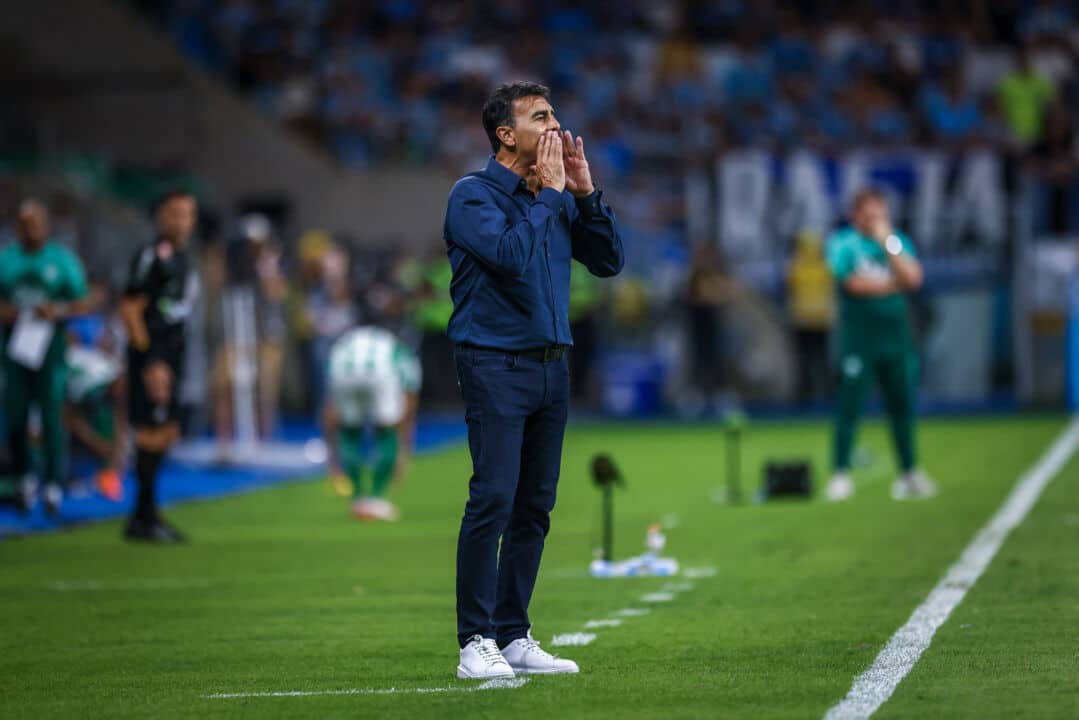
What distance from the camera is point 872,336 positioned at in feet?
52.3

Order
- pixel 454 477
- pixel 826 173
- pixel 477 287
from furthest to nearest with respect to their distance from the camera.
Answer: pixel 826 173 → pixel 454 477 → pixel 477 287

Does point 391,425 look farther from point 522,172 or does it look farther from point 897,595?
point 522,172

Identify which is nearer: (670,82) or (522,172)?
(522,172)

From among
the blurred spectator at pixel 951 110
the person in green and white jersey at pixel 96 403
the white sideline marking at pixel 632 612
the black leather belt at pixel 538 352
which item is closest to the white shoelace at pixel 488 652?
the black leather belt at pixel 538 352

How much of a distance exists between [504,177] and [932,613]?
302cm

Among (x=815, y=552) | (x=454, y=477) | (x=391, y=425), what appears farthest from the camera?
(x=454, y=477)

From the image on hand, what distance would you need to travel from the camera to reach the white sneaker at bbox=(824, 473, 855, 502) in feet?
51.9

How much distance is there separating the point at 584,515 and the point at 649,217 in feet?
49.4

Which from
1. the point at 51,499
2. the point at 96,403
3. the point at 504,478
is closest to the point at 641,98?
the point at 96,403

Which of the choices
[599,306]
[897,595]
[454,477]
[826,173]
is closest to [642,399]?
[599,306]

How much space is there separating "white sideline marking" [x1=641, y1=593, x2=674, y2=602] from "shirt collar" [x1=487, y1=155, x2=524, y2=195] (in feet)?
10.4

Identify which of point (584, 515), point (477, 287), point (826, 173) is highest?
point (826, 173)

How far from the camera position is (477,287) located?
7387 mm

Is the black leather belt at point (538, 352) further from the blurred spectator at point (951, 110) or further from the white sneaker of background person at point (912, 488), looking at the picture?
the blurred spectator at point (951, 110)
